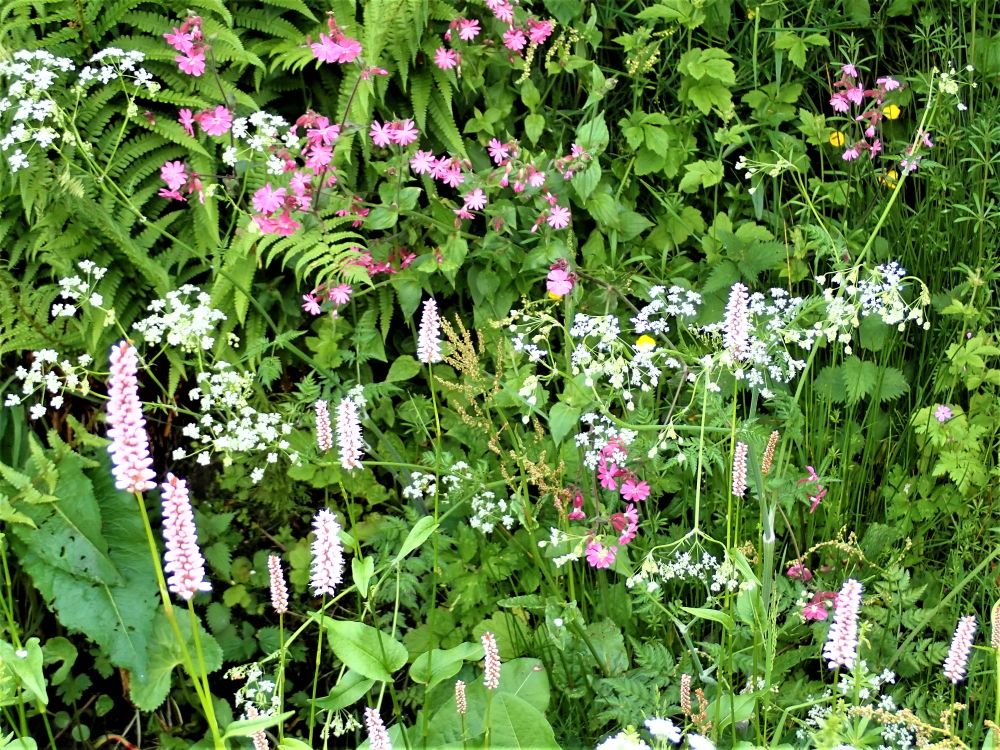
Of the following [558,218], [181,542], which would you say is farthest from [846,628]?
[558,218]

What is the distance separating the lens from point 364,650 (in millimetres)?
1768

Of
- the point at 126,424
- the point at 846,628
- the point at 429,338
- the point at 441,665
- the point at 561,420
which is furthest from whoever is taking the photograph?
the point at 561,420

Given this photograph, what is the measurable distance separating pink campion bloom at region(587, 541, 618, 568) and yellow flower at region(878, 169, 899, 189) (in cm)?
165

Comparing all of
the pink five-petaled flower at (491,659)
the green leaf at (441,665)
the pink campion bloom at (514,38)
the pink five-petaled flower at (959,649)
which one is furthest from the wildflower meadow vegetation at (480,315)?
the pink five-petaled flower at (491,659)

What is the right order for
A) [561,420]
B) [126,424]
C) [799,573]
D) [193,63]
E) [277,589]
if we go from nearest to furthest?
1. [126,424]
2. [277,589]
3. [561,420]
4. [799,573]
5. [193,63]

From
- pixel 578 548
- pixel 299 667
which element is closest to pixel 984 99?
pixel 578 548

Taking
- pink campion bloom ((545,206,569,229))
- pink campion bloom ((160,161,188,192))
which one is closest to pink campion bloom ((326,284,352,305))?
pink campion bloom ((160,161,188,192))

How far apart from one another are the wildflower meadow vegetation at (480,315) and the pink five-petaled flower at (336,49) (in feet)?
0.04

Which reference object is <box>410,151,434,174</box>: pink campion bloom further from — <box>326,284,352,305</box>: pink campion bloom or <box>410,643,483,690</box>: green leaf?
<box>410,643,483,690</box>: green leaf

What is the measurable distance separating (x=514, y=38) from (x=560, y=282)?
80 centimetres

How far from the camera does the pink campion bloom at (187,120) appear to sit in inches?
125

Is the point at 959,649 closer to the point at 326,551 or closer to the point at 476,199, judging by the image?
the point at 326,551

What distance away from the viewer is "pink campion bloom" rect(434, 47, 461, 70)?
10.5 ft

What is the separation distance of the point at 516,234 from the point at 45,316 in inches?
58.2
